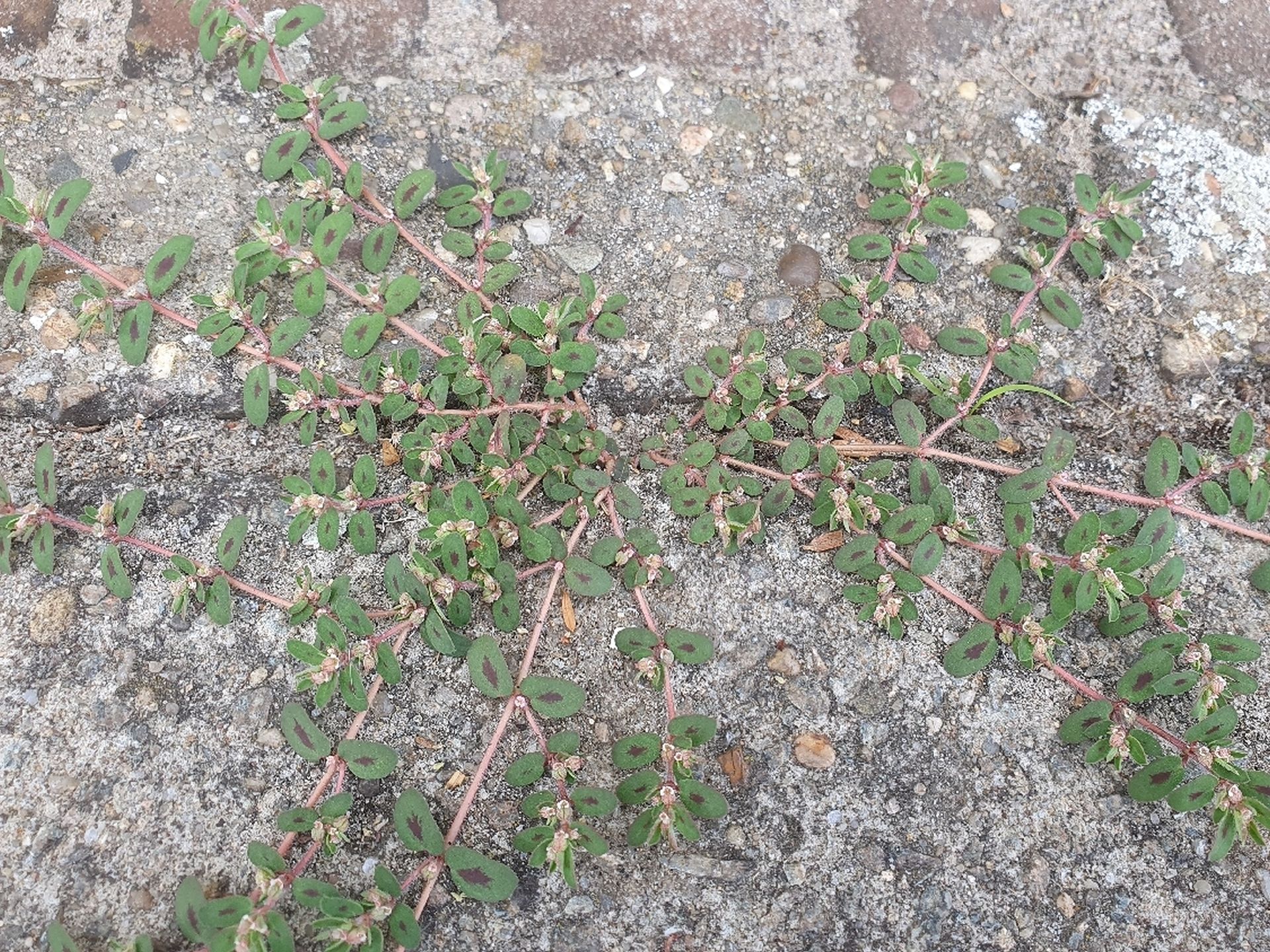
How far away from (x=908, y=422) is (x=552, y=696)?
104 centimetres

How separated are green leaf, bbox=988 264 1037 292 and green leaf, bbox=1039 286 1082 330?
48 mm

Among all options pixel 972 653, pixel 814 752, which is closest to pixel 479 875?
pixel 814 752

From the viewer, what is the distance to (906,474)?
7.53 ft

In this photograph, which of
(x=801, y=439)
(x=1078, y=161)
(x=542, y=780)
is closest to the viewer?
(x=542, y=780)

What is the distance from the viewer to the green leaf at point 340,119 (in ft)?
7.86

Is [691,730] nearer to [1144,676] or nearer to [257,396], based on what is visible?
[1144,676]

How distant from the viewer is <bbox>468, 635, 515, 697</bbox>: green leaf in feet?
6.34

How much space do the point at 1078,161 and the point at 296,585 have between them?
2.25 meters

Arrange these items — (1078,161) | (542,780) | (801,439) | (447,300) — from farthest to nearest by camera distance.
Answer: (1078,161) < (447,300) < (801,439) < (542,780)

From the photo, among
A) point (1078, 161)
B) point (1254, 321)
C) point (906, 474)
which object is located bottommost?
point (906, 474)

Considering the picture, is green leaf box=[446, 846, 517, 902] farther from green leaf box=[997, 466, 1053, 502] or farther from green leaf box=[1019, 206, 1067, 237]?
green leaf box=[1019, 206, 1067, 237]

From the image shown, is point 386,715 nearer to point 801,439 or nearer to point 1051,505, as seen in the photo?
point 801,439

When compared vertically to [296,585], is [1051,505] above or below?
above

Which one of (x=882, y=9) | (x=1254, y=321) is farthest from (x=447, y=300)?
(x=1254, y=321)
